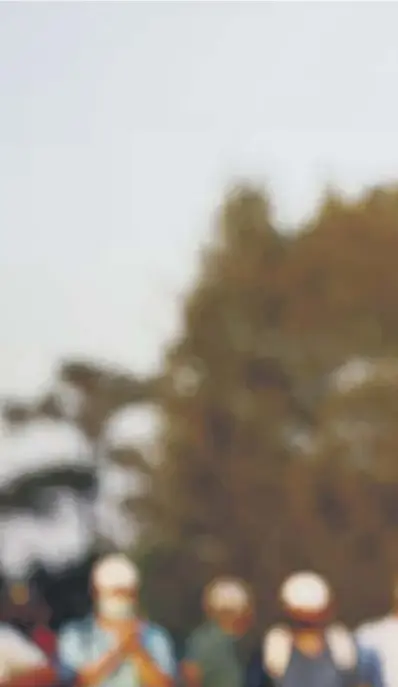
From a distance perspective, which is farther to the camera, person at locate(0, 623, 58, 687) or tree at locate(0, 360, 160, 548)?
tree at locate(0, 360, 160, 548)

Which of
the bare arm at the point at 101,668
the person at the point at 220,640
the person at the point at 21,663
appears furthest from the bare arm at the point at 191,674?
the person at the point at 21,663

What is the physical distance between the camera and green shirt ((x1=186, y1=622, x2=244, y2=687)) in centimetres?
176

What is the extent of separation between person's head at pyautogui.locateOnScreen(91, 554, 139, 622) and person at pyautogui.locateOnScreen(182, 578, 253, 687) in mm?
130

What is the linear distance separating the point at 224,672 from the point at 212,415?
46 cm

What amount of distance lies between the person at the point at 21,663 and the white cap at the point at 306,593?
1.43 feet

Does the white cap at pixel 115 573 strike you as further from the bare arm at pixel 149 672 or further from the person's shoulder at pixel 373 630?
the person's shoulder at pixel 373 630

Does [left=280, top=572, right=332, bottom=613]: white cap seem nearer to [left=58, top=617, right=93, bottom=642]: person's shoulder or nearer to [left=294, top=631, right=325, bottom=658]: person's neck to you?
[left=294, top=631, right=325, bottom=658]: person's neck

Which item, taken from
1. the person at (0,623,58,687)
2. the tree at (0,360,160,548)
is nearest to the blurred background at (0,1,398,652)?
the tree at (0,360,160,548)

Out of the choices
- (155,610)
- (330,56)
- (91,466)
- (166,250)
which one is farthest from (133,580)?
(330,56)

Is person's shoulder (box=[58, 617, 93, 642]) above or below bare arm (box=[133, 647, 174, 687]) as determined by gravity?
above

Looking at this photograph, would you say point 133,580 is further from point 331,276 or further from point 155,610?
point 331,276

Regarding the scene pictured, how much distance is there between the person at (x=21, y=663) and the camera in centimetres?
170

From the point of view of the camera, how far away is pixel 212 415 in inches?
72.1

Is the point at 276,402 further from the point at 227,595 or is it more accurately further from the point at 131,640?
the point at 131,640
